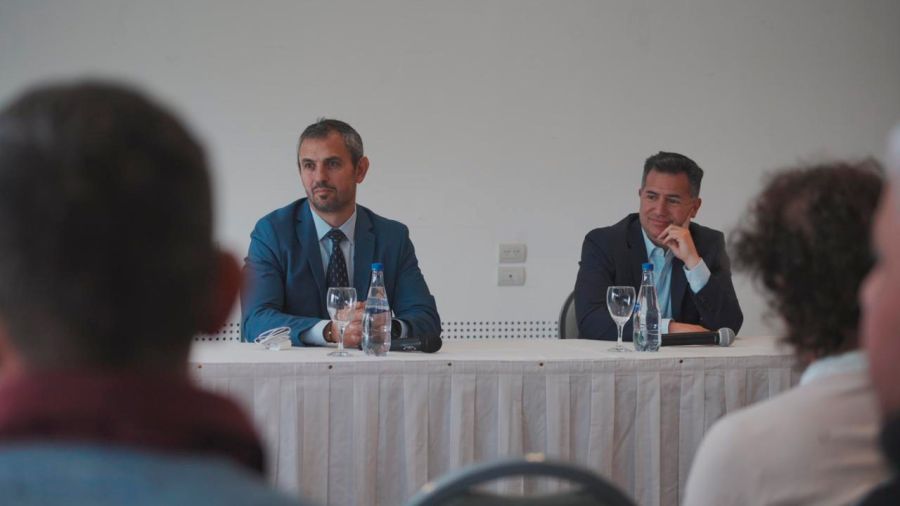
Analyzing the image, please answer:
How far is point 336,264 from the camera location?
3359 mm

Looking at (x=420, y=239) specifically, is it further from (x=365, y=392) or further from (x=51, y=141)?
(x=51, y=141)

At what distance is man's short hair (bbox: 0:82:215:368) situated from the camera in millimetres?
604

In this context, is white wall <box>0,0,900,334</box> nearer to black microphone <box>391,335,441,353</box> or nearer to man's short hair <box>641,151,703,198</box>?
man's short hair <box>641,151,703,198</box>

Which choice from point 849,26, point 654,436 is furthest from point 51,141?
point 849,26

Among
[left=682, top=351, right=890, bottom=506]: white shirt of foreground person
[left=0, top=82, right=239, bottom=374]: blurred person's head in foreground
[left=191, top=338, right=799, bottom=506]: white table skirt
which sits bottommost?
[left=191, top=338, right=799, bottom=506]: white table skirt

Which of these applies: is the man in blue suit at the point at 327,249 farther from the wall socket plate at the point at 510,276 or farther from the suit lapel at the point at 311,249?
the wall socket plate at the point at 510,276

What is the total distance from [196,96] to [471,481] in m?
3.87

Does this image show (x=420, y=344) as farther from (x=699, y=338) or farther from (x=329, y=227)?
(x=699, y=338)

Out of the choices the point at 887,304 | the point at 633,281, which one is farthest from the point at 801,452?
the point at 633,281

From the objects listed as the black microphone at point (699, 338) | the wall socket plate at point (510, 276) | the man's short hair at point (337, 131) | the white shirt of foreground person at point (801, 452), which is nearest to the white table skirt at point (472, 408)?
the black microphone at point (699, 338)

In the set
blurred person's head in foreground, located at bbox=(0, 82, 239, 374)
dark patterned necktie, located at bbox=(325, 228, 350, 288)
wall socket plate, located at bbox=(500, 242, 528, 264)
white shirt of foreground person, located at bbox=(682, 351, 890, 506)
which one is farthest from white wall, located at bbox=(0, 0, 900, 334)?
blurred person's head in foreground, located at bbox=(0, 82, 239, 374)

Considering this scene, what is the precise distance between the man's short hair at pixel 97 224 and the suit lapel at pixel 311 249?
266 centimetres

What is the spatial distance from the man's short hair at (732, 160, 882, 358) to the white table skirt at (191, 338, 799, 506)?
4.63ft

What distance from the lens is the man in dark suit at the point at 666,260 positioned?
3455 mm
